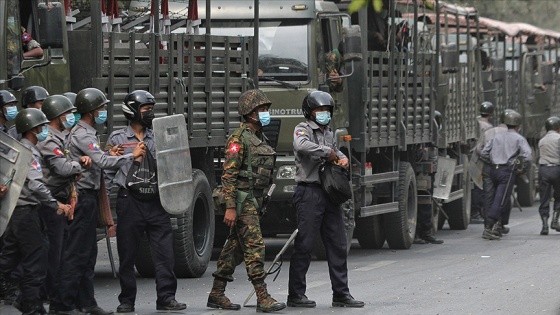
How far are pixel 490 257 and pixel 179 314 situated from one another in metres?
6.35

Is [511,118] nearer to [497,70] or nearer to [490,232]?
[490,232]

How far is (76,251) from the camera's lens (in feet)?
34.4

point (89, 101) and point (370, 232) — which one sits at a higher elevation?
point (89, 101)

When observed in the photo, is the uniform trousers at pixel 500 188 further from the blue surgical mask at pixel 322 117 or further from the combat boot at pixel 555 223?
the blue surgical mask at pixel 322 117

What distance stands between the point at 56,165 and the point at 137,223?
38.2 inches

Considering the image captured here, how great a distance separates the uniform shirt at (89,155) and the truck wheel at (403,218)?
7.60m

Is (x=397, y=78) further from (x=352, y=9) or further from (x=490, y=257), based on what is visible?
(x=352, y=9)

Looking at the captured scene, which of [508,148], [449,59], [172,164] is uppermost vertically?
[449,59]

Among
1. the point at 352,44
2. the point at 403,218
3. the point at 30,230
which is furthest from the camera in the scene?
the point at 403,218

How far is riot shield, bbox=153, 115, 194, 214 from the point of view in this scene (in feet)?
35.8

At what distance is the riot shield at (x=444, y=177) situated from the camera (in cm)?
1992

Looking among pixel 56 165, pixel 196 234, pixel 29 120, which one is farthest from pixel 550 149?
pixel 29 120

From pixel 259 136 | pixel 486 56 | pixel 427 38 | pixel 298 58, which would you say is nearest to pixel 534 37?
pixel 486 56

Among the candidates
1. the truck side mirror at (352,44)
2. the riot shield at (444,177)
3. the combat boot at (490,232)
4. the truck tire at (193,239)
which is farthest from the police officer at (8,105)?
the combat boot at (490,232)
